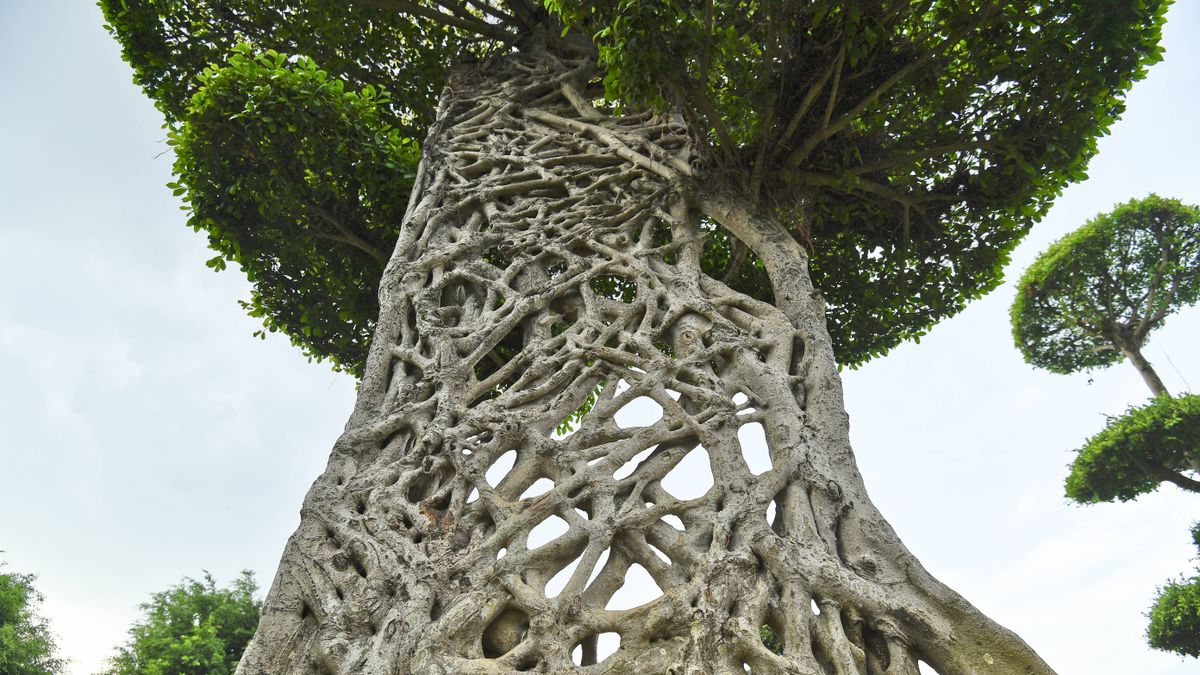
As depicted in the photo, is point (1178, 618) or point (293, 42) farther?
point (1178, 618)

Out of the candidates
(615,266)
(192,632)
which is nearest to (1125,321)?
(615,266)

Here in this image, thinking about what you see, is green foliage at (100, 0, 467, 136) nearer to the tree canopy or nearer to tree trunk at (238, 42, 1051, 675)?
the tree canopy

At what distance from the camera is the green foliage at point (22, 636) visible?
13680mm

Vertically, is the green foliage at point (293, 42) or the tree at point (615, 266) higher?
the green foliage at point (293, 42)

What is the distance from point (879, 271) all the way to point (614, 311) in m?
2.81

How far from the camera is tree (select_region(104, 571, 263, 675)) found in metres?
13.8

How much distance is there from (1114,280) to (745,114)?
11.1 metres

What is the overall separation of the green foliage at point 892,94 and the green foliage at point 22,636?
15.5 m

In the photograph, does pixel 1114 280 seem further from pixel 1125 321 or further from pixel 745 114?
pixel 745 114

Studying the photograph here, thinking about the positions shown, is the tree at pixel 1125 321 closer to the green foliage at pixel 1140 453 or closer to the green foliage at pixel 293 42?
the green foliage at pixel 1140 453

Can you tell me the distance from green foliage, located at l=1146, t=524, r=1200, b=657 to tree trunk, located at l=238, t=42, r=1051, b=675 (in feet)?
27.9

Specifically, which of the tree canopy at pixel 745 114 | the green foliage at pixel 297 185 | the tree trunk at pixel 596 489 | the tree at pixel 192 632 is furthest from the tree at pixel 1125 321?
the tree at pixel 192 632

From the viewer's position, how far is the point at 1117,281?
42.2 ft

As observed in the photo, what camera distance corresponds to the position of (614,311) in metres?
4.00
